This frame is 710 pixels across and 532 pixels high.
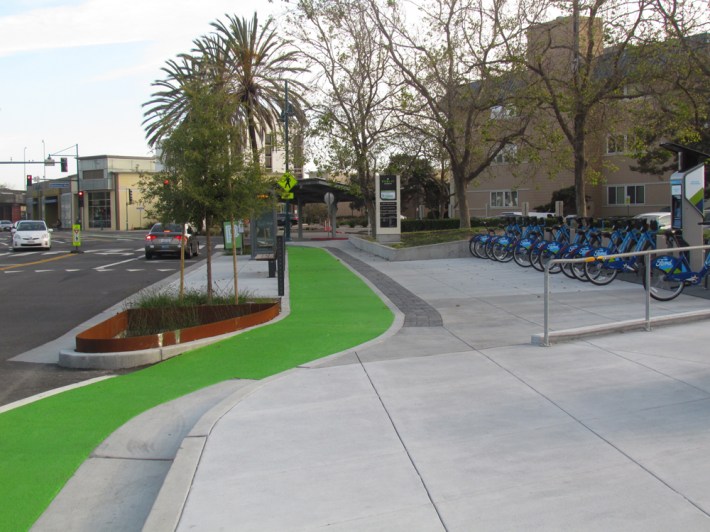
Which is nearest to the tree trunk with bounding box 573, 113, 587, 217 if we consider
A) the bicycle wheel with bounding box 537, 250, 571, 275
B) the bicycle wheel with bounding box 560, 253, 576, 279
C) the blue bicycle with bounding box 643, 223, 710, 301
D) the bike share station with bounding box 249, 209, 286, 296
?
the bicycle wheel with bounding box 537, 250, 571, 275

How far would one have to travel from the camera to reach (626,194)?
48000mm

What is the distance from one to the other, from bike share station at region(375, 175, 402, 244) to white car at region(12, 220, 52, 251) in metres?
20.0

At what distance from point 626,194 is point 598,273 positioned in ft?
120

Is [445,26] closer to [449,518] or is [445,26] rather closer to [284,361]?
[284,361]

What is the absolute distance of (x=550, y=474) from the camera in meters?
4.48

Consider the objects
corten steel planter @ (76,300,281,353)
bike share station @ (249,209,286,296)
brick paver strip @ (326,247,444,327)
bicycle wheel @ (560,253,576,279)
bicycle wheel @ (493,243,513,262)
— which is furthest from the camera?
bike share station @ (249,209,286,296)

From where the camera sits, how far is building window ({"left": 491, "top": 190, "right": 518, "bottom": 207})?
174 ft

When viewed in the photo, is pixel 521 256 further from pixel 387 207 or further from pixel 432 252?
pixel 387 207

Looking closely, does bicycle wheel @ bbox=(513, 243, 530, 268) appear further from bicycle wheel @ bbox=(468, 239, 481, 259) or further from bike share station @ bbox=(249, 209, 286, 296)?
bike share station @ bbox=(249, 209, 286, 296)

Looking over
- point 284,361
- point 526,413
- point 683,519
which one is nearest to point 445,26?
point 284,361

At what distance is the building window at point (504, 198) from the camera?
5309 centimetres

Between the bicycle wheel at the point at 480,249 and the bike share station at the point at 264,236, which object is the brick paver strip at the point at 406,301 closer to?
the bicycle wheel at the point at 480,249

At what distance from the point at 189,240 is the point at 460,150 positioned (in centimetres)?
1258

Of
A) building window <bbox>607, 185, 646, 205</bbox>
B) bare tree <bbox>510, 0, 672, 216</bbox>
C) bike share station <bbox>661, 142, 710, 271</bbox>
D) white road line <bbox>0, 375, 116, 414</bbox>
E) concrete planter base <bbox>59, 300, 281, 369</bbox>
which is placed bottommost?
white road line <bbox>0, 375, 116, 414</bbox>
